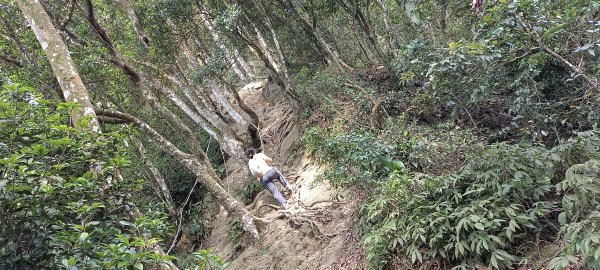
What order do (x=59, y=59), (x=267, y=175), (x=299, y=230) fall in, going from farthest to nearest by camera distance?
(x=267, y=175) → (x=299, y=230) → (x=59, y=59)


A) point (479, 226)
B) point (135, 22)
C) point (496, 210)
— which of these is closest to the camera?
point (479, 226)

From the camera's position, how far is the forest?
3.54 metres

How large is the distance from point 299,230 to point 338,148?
2.23 meters

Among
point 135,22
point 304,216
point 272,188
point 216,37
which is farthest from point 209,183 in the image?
point 216,37

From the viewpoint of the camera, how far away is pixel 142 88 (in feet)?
31.7

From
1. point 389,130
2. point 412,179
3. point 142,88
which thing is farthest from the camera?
point 142,88

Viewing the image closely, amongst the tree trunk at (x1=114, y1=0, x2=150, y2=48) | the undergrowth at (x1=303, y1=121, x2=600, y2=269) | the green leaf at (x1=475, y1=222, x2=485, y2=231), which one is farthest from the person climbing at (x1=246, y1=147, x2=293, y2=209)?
the green leaf at (x1=475, y1=222, x2=485, y2=231)

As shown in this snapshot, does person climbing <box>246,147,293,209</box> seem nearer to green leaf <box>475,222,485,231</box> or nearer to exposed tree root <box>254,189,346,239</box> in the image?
exposed tree root <box>254,189,346,239</box>

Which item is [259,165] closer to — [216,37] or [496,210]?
[496,210]

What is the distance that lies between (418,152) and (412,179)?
1162 mm

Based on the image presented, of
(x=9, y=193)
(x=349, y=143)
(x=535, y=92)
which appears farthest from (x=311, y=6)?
(x=9, y=193)

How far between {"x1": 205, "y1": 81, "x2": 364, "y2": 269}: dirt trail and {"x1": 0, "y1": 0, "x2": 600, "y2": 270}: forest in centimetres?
5

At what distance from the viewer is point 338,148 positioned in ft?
25.0

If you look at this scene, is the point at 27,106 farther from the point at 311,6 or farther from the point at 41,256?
the point at 311,6
